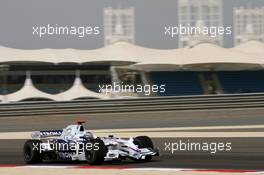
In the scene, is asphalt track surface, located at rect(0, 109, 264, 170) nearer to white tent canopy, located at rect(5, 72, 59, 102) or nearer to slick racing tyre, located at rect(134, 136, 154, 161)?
slick racing tyre, located at rect(134, 136, 154, 161)

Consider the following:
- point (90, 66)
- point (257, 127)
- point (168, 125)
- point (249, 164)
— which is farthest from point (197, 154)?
point (90, 66)

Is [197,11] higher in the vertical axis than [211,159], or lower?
higher

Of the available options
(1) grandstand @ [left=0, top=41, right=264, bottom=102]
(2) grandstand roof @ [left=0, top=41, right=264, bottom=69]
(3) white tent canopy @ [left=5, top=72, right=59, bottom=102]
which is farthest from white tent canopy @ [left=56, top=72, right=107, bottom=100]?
(2) grandstand roof @ [left=0, top=41, right=264, bottom=69]

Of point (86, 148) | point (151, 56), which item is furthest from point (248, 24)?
point (86, 148)

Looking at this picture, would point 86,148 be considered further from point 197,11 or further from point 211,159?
point 197,11

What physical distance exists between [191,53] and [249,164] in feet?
151

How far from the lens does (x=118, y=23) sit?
174 feet

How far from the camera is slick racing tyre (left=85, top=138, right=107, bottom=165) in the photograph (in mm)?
11672

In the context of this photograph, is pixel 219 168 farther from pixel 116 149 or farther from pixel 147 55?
pixel 147 55

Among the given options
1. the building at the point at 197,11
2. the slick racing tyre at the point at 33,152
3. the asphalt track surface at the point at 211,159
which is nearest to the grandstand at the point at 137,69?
the building at the point at 197,11

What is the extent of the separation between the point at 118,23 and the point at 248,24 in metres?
A: 14.4

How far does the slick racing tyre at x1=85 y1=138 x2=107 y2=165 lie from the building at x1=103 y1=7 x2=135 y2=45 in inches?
1122

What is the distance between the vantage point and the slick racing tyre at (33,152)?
43.4 ft

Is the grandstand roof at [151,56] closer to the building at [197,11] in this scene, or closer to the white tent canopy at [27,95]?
the building at [197,11]
